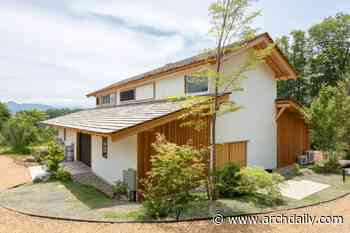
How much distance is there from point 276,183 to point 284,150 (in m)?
7.37

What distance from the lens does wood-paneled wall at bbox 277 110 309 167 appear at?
14.8 m

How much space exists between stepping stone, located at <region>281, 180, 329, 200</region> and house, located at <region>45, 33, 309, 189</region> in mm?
2810

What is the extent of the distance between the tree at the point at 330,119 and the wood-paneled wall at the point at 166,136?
783 cm

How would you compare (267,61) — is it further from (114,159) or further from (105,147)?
(105,147)

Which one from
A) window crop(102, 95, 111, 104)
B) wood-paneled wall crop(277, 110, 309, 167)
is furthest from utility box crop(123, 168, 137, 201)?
window crop(102, 95, 111, 104)

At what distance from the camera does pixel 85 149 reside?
16625 mm

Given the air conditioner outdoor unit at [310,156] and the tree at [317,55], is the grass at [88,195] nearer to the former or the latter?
the air conditioner outdoor unit at [310,156]

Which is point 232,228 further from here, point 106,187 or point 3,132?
point 3,132

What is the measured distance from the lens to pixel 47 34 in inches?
469

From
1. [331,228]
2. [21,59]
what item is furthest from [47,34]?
[331,228]

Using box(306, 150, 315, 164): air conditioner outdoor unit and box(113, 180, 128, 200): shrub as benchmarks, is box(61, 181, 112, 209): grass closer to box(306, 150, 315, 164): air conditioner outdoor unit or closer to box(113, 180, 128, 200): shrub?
box(113, 180, 128, 200): shrub

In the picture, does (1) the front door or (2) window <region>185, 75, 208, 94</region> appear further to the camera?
(1) the front door

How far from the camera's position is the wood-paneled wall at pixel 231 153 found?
1145cm

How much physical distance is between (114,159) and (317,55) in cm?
3208
